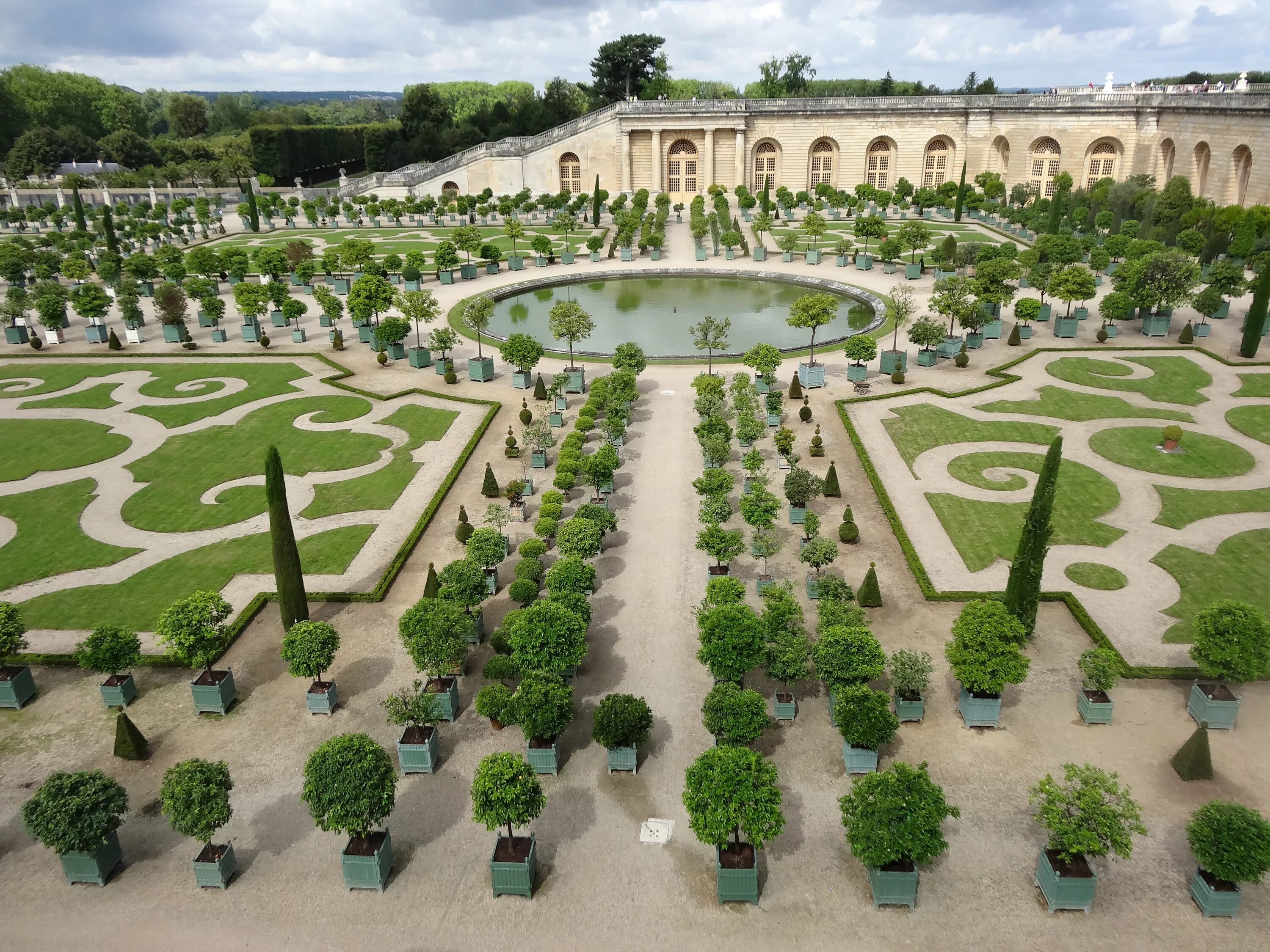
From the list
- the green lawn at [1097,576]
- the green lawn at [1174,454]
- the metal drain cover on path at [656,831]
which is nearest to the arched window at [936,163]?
the green lawn at [1174,454]

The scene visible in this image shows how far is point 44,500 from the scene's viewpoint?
1480 inches

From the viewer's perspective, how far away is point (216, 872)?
19.3 m

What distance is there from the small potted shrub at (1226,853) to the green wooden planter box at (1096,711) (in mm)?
5114

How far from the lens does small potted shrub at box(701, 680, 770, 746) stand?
21.7m

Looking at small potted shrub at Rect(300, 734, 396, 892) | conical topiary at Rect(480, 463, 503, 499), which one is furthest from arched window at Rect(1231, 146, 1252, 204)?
small potted shrub at Rect(300, 734, 396, 892)

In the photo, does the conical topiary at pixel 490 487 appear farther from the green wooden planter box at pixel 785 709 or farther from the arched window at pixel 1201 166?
the arched window at pixel 1201 166

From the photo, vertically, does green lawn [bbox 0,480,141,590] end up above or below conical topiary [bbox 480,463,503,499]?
below

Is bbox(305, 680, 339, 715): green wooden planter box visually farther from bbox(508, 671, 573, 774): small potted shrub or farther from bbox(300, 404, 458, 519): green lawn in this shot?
bbox(300, 404, 458, 519): green lawn

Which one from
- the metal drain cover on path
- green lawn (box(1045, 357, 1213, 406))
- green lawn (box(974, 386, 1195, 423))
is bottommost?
the metal drain cover on path

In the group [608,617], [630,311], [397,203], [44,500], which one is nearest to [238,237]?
[397,203]

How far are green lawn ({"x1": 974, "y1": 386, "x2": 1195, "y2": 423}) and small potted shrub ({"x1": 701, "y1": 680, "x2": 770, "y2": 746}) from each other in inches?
1133

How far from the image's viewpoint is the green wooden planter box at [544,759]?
2253cm

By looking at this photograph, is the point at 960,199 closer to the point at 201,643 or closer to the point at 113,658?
the point at 201,643

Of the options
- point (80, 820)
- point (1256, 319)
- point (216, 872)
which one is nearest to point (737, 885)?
point (216, 872)
